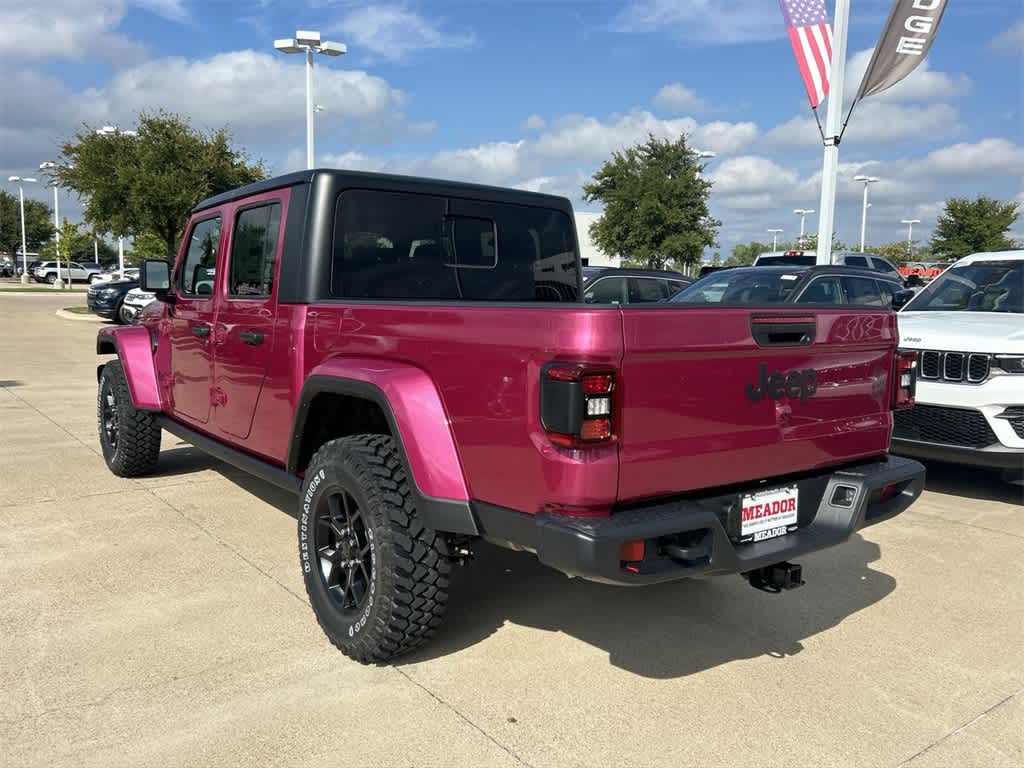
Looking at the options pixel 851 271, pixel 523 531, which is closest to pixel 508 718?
pixel 523 531

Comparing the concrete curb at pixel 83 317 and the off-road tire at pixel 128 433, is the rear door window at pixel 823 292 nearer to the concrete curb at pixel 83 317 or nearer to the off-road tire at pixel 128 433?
the off-road tire at pixel 128 433

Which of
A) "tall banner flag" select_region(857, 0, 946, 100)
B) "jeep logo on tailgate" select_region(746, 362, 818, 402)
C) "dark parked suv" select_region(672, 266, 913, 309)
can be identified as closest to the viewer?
"jeep logo on tailgate" select_region(746, 362, 818, 402)

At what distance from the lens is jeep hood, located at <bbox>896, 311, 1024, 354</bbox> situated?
5.52 metres

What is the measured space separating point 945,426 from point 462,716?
4.19 meters

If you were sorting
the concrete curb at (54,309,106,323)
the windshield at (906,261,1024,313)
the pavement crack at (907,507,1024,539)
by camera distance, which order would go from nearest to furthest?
the pavement crack at (907,507,1024,539) < the windshield at (906,261,1024,313) < the concrete curb at (54,309,106,323)

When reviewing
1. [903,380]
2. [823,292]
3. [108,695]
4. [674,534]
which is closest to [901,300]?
[823,292]

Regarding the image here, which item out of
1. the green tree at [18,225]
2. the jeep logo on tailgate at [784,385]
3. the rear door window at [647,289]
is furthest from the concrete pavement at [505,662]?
the green tree at [18,225]

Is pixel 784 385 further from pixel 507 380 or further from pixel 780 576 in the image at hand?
pixel 507 380

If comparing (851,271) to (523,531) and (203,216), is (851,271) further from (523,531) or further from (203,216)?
(523,531)

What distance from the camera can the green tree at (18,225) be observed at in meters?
68.2

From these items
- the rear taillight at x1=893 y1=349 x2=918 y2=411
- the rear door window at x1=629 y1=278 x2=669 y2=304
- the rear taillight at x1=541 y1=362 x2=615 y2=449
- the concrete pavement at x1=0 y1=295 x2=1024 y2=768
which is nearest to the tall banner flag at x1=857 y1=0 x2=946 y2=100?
the rear door window at x1=629 y1=278 x2=669 y2=304

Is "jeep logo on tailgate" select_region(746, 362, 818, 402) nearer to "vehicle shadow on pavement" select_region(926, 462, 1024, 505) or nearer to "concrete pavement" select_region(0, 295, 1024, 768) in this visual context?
"concrete pavement" select_region(0, 295, 1024, 768)

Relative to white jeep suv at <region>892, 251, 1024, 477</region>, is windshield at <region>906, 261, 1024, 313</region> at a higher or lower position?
higher

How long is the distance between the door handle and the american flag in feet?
37.9
